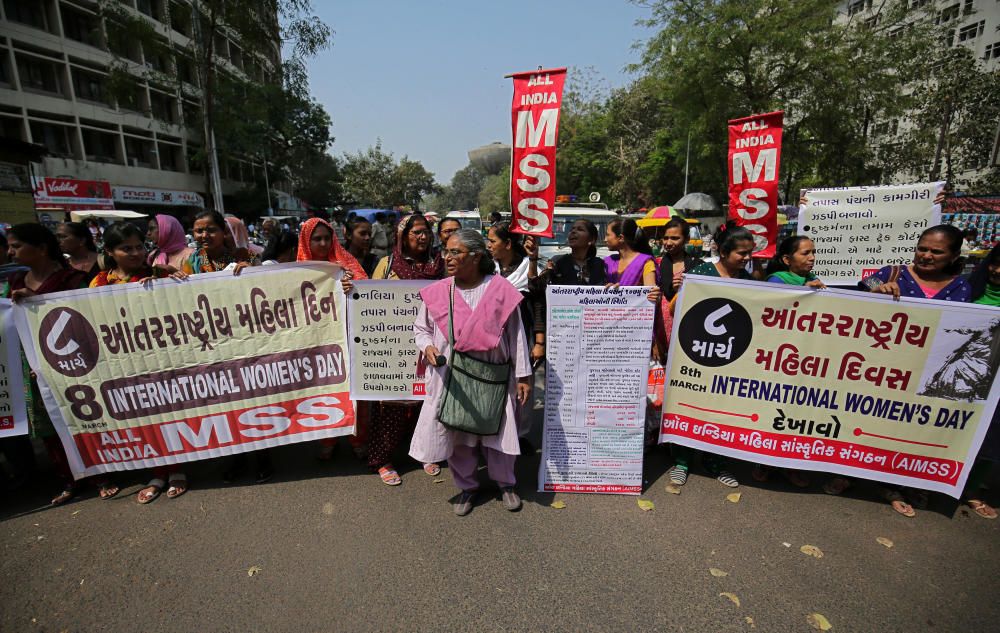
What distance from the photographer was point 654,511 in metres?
3.17

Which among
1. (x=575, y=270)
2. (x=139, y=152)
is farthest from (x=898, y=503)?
(x=139, y=152)

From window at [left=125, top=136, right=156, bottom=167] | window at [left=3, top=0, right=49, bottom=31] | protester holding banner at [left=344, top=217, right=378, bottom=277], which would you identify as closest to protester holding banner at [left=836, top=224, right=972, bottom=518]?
protester holding banner at [left=344, top=217, right=378, bottom=277]

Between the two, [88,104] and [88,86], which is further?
[88,86]

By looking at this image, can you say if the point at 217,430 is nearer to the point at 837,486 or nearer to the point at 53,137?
the point at 837,486

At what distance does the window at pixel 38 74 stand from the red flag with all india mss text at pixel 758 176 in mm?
31789

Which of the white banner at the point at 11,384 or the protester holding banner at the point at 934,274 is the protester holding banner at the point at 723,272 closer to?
the protester holding banner at the point at 934,274

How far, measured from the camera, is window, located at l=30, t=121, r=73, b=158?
24000 millimetres

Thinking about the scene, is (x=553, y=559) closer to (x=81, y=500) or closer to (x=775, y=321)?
(x=775, y=321)

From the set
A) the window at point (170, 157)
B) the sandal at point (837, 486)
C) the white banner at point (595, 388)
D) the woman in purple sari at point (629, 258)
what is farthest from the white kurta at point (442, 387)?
the window at point (170, 157)

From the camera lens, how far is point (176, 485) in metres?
3.41

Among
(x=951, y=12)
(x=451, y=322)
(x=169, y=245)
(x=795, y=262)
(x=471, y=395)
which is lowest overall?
(x=471, y=395)

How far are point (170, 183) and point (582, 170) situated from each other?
27345mm

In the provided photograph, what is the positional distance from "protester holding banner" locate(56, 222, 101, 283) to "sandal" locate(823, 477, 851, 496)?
571 cm

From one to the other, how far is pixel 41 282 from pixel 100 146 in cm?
3286
